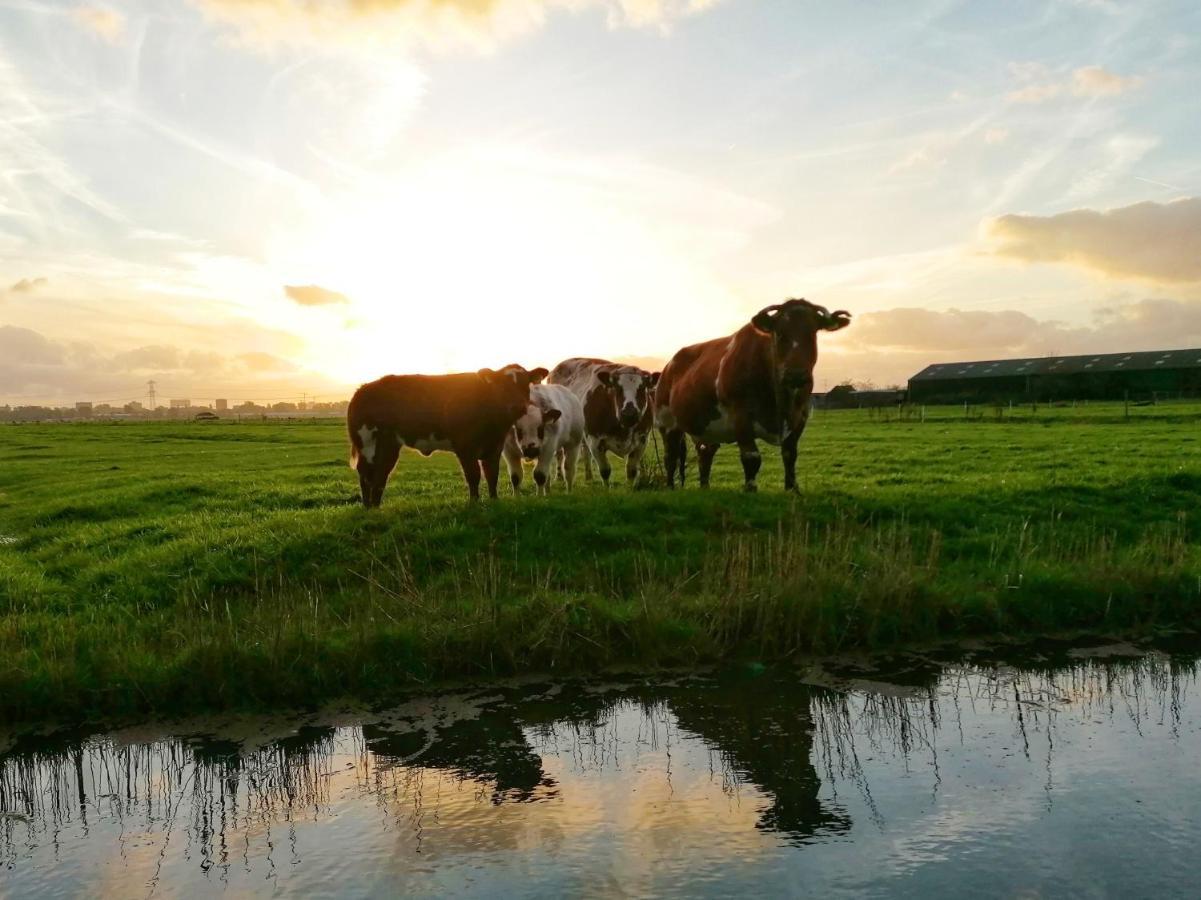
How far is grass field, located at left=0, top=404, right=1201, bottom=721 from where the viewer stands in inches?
312

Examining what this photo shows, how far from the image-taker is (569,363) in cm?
2141

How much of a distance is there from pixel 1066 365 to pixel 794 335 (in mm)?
87481

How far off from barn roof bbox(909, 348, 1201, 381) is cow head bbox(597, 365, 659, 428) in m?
71.7

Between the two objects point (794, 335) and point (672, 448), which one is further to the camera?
point (672, 448)

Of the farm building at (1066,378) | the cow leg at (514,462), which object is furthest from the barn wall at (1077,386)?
the cow leg at (514,462)

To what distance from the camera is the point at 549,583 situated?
10.2m

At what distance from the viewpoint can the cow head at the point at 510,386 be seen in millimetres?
14430

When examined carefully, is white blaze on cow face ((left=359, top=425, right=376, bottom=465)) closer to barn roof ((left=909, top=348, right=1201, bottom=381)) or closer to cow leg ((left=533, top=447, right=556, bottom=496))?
cow leg ((left=533, top=447, right=556, bottom=496))

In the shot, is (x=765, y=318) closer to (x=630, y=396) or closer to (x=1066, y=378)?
(x=630, y=396)

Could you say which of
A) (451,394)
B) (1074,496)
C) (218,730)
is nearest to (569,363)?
(451,394)

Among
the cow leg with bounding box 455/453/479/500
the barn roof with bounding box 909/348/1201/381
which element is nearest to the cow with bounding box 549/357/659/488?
the cow leg with bounding box 455/453/479/500

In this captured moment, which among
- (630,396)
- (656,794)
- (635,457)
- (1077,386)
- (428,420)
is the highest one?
(1077,386)

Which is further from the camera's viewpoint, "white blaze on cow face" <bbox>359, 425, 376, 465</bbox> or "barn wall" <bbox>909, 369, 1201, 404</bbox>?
"barn wall" <bbox>909, 369, 1201, 404</bbox>

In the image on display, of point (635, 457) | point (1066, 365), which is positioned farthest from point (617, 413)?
point (1066, 365)
